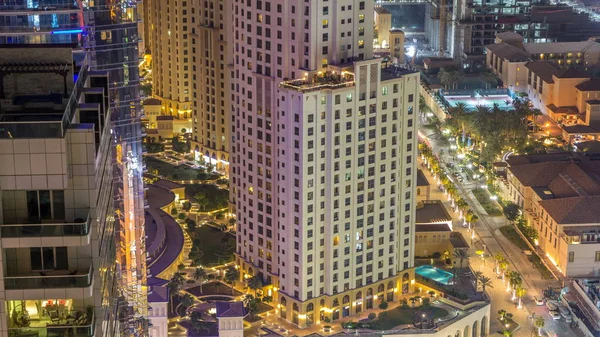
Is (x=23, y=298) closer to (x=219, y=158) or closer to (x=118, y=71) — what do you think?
(x=118, y=71)

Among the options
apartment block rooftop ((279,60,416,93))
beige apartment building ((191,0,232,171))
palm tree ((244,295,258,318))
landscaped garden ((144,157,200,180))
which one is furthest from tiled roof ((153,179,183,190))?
apartment block rooftop ((279,60,416,93))

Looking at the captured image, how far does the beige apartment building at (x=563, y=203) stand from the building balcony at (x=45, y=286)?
362 ft

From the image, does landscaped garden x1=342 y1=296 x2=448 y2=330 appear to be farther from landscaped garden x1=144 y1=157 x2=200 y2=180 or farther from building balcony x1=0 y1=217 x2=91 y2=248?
building balcony x1=0 y1=217 x2=91 y2=248

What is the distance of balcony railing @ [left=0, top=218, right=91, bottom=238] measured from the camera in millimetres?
38938

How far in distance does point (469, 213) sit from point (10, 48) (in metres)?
120

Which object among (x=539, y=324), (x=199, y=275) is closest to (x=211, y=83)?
(x=199, y=275)

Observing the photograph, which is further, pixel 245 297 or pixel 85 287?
pixel 245 297

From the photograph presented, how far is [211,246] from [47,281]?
4279 inches

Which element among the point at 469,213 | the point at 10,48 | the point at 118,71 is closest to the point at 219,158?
the point at 469,213

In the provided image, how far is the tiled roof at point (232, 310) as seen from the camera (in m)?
118

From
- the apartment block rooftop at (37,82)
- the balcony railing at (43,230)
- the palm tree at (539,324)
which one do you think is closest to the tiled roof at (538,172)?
the palm tree at (539,324)

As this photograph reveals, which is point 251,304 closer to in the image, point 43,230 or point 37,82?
point 37,82

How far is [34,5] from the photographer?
258 feet

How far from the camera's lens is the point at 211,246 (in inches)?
5822
